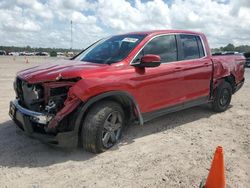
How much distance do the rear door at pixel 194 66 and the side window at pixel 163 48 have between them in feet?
0.56

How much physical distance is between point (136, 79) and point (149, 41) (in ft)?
2.80

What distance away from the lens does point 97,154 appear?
4465 millimetres

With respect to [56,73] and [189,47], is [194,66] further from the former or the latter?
[56,73]

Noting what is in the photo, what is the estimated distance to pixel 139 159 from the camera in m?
4.31

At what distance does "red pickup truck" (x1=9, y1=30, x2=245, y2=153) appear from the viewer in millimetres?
4090

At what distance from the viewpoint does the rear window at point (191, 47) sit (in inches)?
231

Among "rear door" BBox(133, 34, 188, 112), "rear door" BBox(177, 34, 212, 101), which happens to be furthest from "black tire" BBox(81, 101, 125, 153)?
"rear door" BBox(177, 34, 212, 101)

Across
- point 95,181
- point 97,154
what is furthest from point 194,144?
point 95,181

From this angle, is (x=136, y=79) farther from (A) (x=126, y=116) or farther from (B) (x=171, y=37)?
(B) (x=171, y=37)

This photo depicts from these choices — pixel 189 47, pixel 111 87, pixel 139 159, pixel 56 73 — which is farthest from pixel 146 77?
pixel 189 47

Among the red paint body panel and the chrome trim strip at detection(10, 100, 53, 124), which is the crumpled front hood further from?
the chrome trim strip at detection(10, 100, 53, 124)

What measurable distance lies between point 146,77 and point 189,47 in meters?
1.65

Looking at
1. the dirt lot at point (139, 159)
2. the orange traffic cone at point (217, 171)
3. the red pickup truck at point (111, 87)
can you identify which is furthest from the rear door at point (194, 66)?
the orange traffic cone at point (217, 171)

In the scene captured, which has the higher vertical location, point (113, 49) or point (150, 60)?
point (113, 49)
